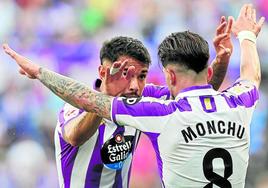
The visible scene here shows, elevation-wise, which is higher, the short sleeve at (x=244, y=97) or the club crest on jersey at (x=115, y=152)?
the short sleeve at (x=244, y=97)

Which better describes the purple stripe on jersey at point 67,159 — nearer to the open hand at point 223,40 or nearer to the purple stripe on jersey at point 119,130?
the purple stripe on jersey at point 119,130

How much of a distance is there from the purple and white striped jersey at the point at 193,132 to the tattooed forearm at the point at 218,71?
842mm

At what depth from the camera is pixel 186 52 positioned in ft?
12.7

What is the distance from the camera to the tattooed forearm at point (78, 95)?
12.8ft

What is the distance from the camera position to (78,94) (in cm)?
396

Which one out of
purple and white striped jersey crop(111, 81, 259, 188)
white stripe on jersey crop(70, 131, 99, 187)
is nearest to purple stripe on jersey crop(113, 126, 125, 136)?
white stripe on jersey crop(70, 131, 99, 187)

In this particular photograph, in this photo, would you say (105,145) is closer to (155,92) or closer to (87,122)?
(87,122)

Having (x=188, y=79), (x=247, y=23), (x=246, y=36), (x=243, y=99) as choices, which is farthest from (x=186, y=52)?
(x=247, y=23)

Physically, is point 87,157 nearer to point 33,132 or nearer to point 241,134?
point 241,134

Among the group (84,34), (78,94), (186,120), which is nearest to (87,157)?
(78,94)

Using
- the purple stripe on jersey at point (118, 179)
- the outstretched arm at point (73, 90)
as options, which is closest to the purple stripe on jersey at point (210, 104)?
the outstretched arm at point (73, 90)

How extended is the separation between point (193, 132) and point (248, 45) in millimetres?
863

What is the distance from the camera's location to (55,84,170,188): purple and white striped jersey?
4.52m

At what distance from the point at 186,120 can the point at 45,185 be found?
4672 millimetres
